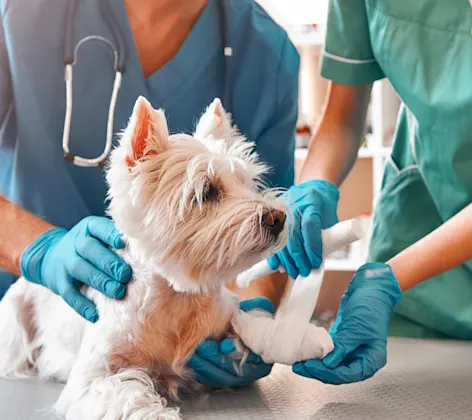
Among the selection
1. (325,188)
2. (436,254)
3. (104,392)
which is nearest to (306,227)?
(325,188)

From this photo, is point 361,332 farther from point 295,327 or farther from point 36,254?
point 36,254

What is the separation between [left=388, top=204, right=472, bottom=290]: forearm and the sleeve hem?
1.31 ft

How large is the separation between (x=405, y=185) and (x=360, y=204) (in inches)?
65.6

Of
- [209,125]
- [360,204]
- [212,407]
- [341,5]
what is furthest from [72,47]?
[360,204]

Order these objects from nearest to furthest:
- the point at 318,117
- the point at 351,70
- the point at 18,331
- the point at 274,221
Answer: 1. the point at 274,221
2. the point at 18,331
3. the point at 351,70
4. the point at 318,117

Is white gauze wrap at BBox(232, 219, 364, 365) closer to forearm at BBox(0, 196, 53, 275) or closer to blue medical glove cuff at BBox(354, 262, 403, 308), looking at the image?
blue medical glove cuff at BBox(354, 262, 403, 308)

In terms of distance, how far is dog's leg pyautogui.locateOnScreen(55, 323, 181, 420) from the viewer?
82 cm

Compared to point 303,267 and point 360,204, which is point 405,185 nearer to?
point 303,267

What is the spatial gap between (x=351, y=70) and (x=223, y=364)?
70cm

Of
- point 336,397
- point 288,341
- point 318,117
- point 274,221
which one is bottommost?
point 318,117

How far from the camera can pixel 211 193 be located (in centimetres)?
85

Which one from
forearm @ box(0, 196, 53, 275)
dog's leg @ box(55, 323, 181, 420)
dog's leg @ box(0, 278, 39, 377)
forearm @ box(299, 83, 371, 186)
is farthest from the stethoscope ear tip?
forearm @ box(299, 83, 371, 186)

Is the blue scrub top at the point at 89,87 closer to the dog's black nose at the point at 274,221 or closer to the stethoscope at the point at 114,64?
the stethoscope at the point at 114,64

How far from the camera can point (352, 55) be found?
1.31m
